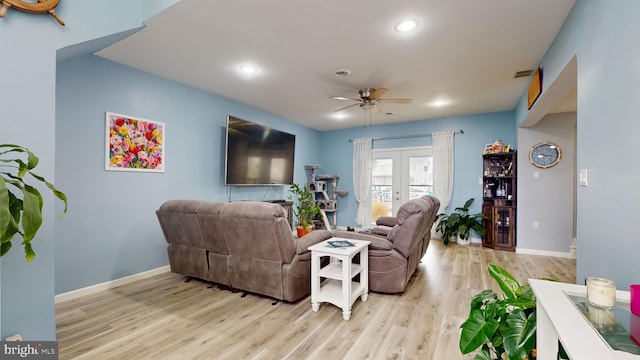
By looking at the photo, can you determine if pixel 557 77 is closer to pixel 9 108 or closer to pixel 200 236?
pixel 200 236

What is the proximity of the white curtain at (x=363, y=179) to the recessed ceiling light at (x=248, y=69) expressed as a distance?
3.70m

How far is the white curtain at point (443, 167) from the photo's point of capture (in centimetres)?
557

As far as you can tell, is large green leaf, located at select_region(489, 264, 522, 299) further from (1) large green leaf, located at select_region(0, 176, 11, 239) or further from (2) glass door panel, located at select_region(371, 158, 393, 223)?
(2) glass door panel, located at select_region(371, 158, 393, 223)

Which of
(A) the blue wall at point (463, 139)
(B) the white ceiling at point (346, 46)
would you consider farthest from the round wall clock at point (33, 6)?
(A) the blue wall at point (463, 139)

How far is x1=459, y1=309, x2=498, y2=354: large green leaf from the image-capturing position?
4.17ft

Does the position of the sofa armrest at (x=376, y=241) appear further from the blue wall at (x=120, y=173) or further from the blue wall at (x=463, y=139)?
the blue wall at (x=463, y=139)

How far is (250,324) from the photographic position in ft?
7.45

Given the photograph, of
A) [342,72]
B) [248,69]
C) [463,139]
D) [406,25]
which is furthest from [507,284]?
[463,139]

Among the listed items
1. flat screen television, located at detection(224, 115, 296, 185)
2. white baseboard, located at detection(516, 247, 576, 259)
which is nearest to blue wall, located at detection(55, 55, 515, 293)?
flat screen television, located at detection(224, 115, 296, 185)

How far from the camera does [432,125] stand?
5.80 m

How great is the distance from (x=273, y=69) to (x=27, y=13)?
2119 mm

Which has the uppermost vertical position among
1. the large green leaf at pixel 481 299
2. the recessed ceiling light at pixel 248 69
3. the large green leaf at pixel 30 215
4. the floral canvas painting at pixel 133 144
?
the recessed ceiling light at pixel 248 69

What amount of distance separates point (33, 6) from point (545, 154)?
6237mm

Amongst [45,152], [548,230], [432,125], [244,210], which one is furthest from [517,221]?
[45,152]
